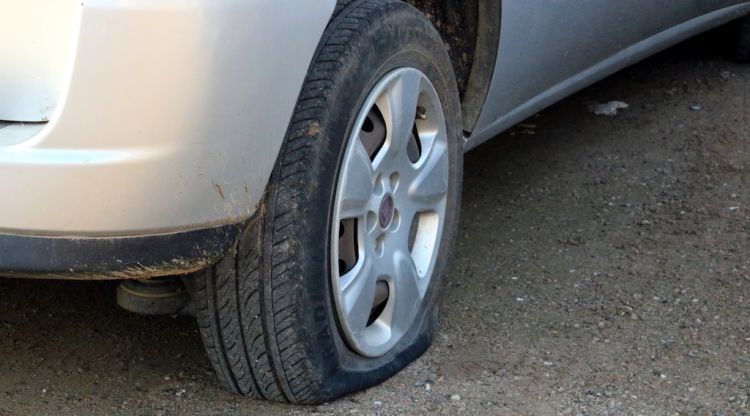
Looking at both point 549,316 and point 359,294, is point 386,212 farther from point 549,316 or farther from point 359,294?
point 549,316

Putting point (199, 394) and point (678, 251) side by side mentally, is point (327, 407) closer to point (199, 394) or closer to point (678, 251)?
point (199, 394)

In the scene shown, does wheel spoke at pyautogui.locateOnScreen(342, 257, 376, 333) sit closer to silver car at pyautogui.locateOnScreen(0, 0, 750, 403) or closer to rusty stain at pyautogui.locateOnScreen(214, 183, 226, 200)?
silver car at pyautogui.locateOnScreen(0, 0, 750, 403)

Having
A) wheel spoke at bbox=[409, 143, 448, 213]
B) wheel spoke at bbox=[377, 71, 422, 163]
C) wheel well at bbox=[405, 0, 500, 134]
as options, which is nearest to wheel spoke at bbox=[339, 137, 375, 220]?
wheel spoke at bbox=[377, 71, 422, 163]

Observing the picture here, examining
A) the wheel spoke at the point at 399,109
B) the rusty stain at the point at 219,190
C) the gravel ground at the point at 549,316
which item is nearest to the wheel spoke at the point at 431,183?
the wheel spoke at the point at 399,109

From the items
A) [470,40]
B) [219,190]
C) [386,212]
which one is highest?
[219,190]

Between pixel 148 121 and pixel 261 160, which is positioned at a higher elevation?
pixel 148 121

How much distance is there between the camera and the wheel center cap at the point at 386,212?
8.19 ft

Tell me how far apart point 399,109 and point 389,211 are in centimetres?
23

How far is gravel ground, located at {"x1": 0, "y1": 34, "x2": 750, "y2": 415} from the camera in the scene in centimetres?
257

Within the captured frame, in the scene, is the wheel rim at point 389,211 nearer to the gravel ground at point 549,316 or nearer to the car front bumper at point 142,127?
the gravel ground at point 549,316

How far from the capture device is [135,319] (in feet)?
9.72

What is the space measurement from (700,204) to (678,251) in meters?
0.44

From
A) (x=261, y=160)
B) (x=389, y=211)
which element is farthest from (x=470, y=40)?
(x=261, y=160)

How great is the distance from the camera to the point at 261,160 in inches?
81.6
